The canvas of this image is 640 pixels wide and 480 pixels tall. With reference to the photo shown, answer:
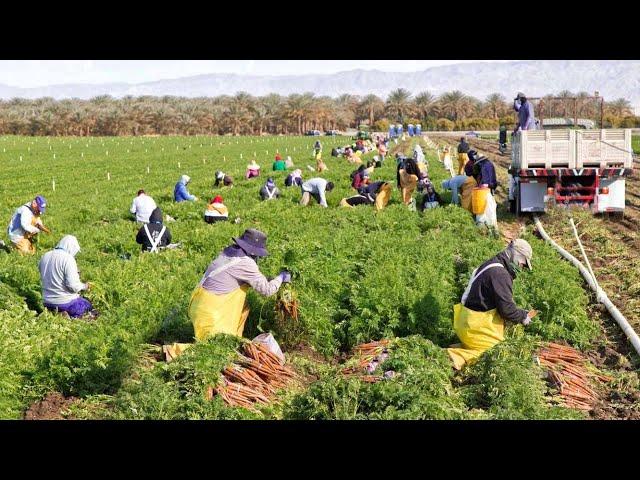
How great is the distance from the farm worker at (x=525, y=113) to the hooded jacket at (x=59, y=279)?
37.6 feet

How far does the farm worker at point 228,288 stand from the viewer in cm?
716

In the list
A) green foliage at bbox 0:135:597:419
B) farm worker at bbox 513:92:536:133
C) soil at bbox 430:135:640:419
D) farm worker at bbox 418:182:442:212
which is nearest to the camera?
green foliage at bbox 0:135:597:419

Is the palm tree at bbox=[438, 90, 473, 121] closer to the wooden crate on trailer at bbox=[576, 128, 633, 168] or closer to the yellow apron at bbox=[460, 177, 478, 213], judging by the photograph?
the wooden crate on trailer at bbox=[576, 128, 633, 168]

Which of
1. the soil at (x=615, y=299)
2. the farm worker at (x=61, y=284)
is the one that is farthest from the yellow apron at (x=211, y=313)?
the soil at (x=615, y=299)

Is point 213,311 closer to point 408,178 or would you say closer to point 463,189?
point 463,189

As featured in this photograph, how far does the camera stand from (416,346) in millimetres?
6664

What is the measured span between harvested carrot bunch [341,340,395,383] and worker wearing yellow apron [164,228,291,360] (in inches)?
45.0

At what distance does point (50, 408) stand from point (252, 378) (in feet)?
5.98

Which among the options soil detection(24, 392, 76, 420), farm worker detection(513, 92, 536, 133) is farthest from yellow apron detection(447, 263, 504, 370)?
farm worker detection(513, 92, 536, 133)

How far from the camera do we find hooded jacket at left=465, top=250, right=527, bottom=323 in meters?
6.92

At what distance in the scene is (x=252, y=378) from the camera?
6.48m

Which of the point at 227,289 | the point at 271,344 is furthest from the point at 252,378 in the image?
the point at 227,289
